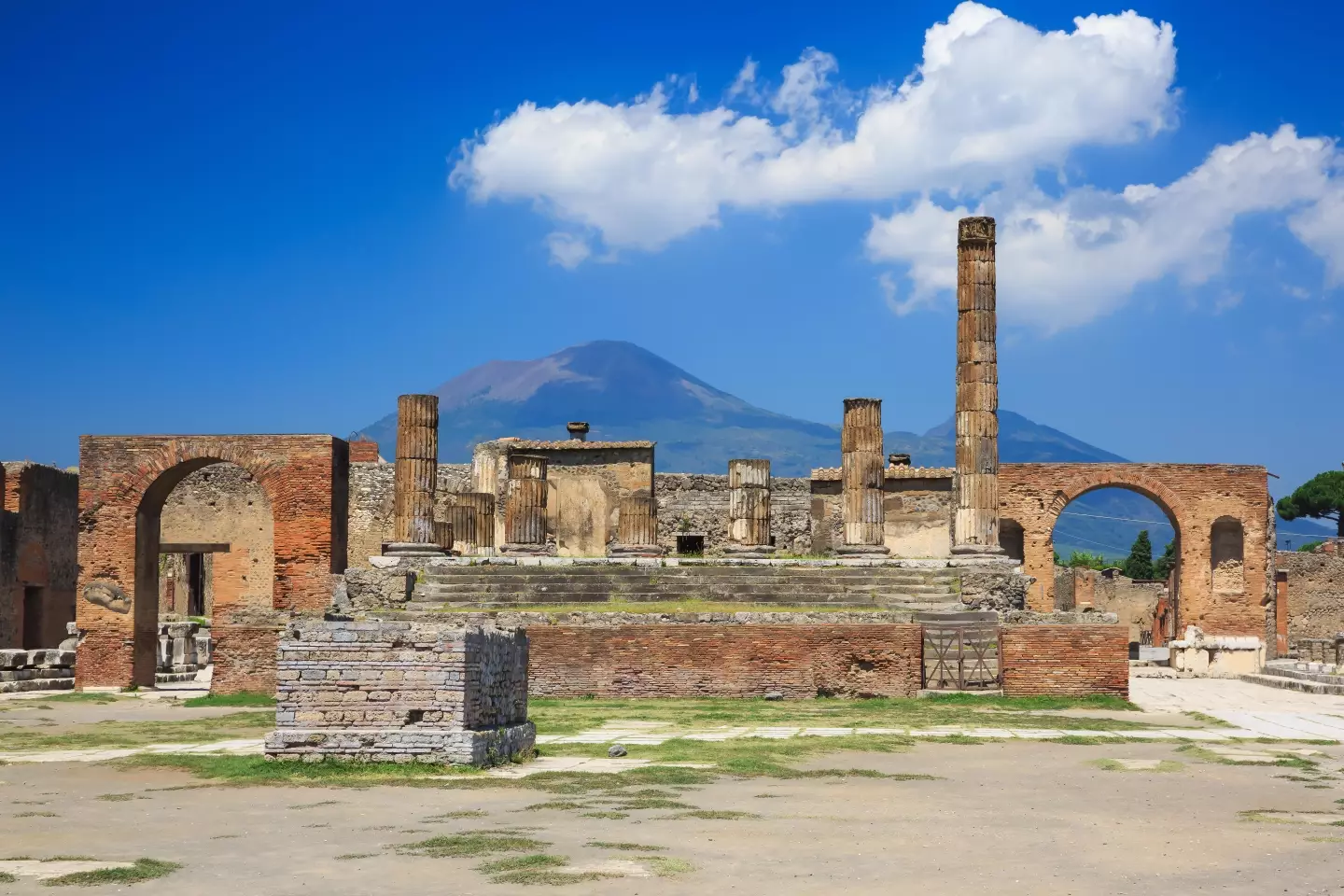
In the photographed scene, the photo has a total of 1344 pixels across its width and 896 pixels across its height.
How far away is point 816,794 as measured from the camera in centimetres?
1143

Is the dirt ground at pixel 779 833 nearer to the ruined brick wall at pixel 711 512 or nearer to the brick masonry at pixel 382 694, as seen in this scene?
the brick masonry at pixel 382 694

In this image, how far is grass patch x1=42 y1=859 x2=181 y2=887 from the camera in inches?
314

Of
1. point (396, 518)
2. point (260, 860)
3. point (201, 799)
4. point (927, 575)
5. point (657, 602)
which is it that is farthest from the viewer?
point (396, 518)

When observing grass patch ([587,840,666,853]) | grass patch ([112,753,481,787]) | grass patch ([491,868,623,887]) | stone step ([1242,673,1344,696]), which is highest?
grass patch ([491,868,623,887])

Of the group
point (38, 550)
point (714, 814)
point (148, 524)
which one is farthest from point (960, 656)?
point (38, 550)

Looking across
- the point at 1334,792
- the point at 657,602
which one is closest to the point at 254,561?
the point at 657,602

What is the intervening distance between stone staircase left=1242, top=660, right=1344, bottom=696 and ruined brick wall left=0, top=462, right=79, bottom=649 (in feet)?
71.4

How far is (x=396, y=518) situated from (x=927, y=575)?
9.63 m

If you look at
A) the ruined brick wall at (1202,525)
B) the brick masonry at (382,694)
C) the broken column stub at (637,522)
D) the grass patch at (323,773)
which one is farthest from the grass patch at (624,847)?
the ruined brick wall at (1202,525)

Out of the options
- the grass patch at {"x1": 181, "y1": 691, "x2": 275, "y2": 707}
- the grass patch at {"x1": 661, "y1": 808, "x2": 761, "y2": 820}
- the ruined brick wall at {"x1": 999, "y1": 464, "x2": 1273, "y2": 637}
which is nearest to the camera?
the grass patch at {"x1": 661, "y1": 808, "x2": 761, "y2": 820}

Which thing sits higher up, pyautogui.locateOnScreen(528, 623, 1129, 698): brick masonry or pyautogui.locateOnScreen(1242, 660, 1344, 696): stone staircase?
pyautogui.locateOnScreen(528, 623, 1129, 698): brick masonry

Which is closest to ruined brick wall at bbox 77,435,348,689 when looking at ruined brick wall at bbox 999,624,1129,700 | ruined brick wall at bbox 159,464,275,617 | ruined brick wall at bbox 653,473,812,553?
ruined brick wall at bbox 999,624,1129,700

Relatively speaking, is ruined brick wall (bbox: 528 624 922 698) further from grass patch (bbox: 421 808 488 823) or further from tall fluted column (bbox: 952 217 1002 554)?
grass patch (bbox: 421 808 488 823)

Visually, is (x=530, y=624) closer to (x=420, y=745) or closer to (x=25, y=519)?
(x=420, y=745)
